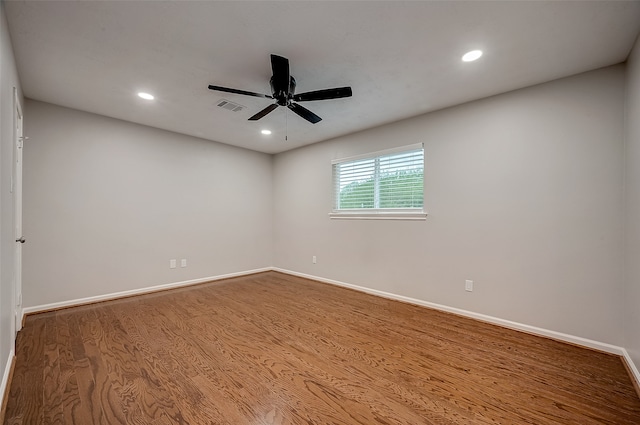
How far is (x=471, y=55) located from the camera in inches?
92.4

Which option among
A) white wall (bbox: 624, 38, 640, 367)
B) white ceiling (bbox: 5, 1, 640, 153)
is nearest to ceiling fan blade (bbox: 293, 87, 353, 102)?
white ceiling (bbox: 5, 1, 640, 153)

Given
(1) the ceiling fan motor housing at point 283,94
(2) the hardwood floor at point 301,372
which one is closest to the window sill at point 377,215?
(2) the hardwood floor at point 301,372

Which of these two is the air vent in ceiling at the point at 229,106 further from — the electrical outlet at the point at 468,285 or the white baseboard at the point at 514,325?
the electrical outlet at the point at 468,285

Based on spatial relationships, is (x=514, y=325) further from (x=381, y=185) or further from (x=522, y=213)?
(x=381, y=185)

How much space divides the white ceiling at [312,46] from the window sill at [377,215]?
1.43 meters

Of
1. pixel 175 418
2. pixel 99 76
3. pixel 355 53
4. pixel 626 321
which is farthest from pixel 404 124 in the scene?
pixel 175 418

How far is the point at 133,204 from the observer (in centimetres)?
408

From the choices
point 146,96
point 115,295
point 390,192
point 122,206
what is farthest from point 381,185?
point 115,295

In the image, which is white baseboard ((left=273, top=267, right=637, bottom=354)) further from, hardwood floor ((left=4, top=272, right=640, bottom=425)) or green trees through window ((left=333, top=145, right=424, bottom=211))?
green trees through window ((left=333, top=145, right=424, bottom=211))

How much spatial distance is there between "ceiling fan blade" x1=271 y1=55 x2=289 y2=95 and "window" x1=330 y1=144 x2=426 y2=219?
2128 millimetres

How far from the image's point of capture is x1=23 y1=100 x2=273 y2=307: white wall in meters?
3.36

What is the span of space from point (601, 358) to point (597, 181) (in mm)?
1558

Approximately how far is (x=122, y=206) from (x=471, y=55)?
15.3 feet

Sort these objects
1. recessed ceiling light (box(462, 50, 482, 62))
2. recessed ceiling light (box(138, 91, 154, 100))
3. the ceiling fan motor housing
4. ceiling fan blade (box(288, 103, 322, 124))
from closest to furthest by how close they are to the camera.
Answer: recessed ceiling light (box(462, 50, 482, 62)) < the ceiling fan motor housing < ceiling fan blade (box(288, 103, 322, 124)) < recessed ceiling light (box(138, 91, 154, 100))
